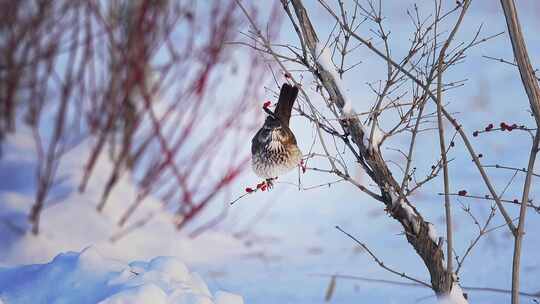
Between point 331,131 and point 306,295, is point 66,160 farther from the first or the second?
point 331,131

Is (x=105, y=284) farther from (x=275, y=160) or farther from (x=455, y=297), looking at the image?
(x=455, y=297)

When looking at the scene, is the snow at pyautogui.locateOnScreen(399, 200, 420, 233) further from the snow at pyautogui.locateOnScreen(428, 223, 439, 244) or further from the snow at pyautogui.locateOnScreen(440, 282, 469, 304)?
the snow at pyautogui.locateOnScreen(440, 282, 469, 304)

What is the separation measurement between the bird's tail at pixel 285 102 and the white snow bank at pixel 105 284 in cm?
42

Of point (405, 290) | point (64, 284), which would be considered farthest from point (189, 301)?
point (405, 290)

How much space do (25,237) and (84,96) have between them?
0.85 metres

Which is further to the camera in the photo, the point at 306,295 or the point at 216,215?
the point at 216,215

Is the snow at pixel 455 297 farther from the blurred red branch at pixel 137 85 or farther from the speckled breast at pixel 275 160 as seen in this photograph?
the blurred red branch at pixel 137 85

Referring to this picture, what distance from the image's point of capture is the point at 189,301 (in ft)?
4.73

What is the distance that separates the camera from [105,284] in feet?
5.05

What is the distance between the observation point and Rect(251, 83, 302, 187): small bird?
1.39 meters

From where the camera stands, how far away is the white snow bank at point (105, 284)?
1.44 meters

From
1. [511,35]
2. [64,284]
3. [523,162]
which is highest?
[523,162]

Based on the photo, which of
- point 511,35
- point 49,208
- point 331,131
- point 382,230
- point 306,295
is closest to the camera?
point 511,35

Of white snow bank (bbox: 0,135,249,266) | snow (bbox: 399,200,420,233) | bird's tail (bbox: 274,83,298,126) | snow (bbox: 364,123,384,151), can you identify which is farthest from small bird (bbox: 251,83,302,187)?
white snow bank (bbox: 0,135,249,266)
